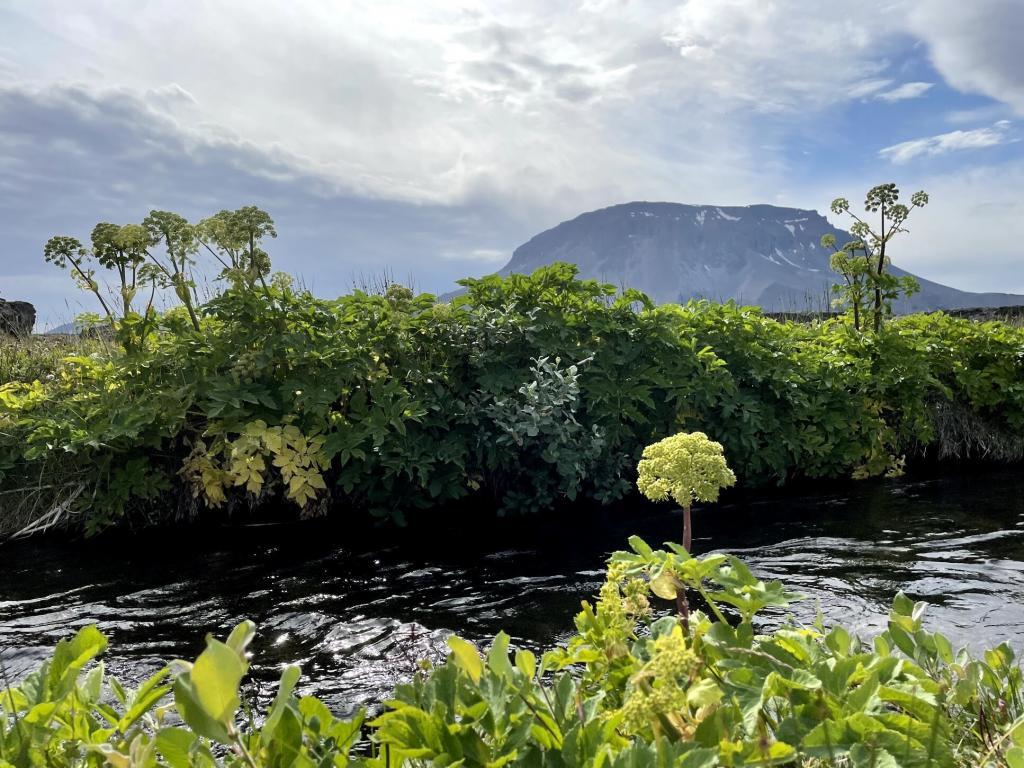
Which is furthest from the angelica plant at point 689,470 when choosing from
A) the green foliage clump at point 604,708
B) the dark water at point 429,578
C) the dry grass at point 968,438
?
the dry grass at point 968,438

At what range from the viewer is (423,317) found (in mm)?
6008

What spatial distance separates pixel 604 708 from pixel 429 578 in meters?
3.34

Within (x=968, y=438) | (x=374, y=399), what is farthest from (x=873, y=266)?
(x=374, y=399)

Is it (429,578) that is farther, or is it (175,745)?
(429,578)

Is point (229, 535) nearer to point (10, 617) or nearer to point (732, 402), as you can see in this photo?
point (10, 617)

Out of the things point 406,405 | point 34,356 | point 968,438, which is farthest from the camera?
point 34,356

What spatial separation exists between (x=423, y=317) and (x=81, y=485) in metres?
3.39

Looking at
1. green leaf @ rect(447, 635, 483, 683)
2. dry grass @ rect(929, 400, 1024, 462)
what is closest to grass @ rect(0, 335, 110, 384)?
green leaf @ rect(447, 635, 483, 683)

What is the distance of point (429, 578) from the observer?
475 cm

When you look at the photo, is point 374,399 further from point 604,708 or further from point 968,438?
point 968,438

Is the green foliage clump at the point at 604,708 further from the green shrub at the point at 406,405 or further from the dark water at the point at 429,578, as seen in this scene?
the green shrub at the point at 406,405

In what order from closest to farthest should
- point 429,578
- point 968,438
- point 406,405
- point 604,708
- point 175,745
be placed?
1. point 175,745
2. point 604,708
3. point 429,578
4. point 406,405
5. point 968,438

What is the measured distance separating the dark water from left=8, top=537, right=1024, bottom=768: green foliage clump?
1.71 meters

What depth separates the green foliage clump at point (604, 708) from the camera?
3.59ft
